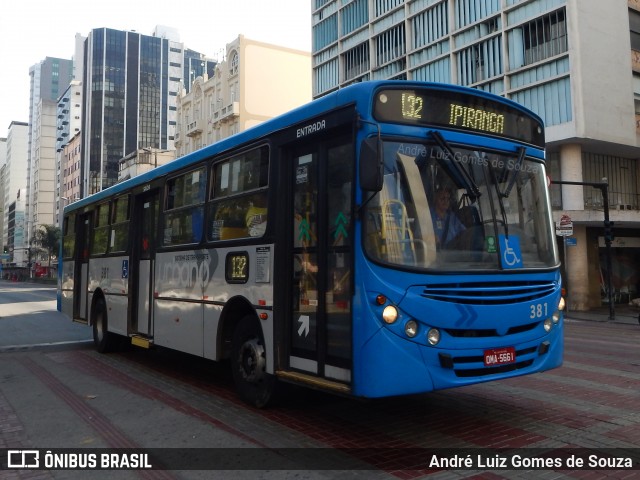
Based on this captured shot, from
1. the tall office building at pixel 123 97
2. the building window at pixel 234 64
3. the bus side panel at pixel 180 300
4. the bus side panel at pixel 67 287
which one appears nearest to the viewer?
the bus side panel at pixel 180 300

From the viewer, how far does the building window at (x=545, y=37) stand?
28.8 metres

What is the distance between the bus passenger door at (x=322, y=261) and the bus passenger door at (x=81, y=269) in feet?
27.1

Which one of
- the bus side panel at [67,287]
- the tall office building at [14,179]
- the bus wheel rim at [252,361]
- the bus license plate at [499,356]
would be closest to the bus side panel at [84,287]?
the bus side panel at [67,287]

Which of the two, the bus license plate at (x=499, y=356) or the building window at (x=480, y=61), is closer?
the bus license plate at (x=499, y=356)

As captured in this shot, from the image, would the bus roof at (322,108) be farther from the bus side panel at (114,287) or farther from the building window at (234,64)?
the building window at (234,64)

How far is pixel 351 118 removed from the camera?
5230 millimetres

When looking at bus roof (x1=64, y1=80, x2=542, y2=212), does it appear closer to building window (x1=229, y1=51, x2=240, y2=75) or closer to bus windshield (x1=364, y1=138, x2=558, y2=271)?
bus windshield (x1=364, y1=138, x2=558, y2=271)

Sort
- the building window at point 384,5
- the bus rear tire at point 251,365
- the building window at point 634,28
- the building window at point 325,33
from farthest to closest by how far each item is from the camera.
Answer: the building window at point 325,33, the building window at point 384,5, the building window at point 634,28, the bus rear tire at point 251,365

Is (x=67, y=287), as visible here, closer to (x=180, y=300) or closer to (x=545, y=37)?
(x=180, y=300)

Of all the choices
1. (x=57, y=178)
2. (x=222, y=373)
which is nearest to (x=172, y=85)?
(x=57, y=178)

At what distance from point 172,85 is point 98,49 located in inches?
701

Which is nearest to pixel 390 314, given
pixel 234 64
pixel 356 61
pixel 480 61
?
pixel 480 61

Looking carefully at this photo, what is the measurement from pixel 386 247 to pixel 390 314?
0.60 m

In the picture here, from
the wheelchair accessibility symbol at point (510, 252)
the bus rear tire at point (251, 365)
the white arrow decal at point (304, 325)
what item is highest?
the wheelchair accessibility symbol at point (510, 252)
